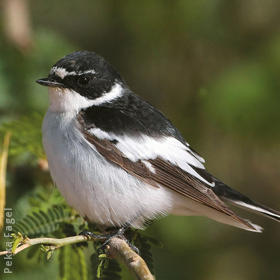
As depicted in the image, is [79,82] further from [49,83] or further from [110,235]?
[110,235]

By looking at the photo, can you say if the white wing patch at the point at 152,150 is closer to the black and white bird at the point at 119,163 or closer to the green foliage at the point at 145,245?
the black and white bird at the point at 119,163

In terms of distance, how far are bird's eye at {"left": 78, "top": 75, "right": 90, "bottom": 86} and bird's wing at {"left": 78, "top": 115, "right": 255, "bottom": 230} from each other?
0.30m

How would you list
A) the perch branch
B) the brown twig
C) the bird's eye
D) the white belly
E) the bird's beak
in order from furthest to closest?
the bird's eye → the bird's beak → the white belly → the brown twig → the perch branch

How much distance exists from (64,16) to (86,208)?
14.1 feet

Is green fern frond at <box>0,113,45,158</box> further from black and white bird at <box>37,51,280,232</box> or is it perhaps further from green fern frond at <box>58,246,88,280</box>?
green fern frond at <box>58,246,88,280</box>

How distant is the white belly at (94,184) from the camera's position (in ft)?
10.7

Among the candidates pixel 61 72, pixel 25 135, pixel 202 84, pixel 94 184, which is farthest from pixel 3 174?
pixel 202 84

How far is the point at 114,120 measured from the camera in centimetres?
345

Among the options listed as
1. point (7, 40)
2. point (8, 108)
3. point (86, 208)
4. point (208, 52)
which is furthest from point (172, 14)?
point (86, 208)

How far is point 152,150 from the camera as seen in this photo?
3449 millimetres

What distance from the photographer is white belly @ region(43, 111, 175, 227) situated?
Answer: 3262mm

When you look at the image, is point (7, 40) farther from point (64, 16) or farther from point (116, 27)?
point (64, 16)

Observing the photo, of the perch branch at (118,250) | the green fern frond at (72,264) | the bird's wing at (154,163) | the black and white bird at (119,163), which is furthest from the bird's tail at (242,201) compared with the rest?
the green fern frond at (72,264)

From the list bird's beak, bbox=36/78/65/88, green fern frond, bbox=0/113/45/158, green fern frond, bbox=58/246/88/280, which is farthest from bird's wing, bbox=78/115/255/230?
green fern frond, bbox=58/246/88/280
